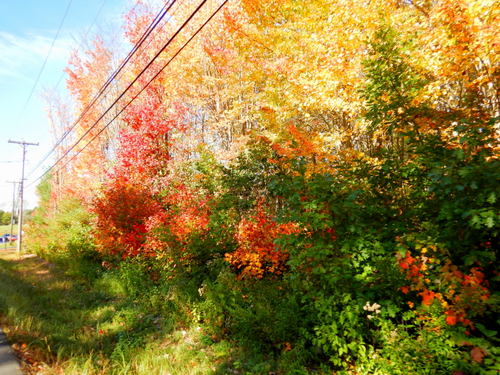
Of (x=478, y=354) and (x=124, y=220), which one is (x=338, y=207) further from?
(x=124, y=220)

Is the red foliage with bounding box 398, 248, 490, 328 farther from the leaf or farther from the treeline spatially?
the leaf

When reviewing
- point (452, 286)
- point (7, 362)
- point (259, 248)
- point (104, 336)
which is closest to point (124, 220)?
point (104, 336)

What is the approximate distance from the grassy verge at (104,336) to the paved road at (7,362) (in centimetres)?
16

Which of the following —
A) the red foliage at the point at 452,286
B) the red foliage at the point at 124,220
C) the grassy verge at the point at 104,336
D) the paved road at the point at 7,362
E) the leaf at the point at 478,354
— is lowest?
the grassy verge at the point at 104,336

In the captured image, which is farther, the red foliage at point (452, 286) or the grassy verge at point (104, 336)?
the grassy verge at point (104, 336)

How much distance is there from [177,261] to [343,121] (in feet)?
25.1

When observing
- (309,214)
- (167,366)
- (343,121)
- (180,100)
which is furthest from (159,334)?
(180,100)

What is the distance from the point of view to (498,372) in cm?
294

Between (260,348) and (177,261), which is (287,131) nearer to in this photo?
(177,261)

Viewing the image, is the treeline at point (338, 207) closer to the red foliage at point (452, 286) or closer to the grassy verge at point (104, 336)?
the red foliage at point (452, 286)

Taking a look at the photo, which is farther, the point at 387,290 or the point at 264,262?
the point at 264,262

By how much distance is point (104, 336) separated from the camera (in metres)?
6.41

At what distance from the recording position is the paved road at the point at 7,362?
430 centimetres

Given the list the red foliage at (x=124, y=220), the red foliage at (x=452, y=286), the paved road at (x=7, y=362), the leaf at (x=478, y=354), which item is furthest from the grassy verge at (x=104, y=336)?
the leaf at (x=478, y=354)
